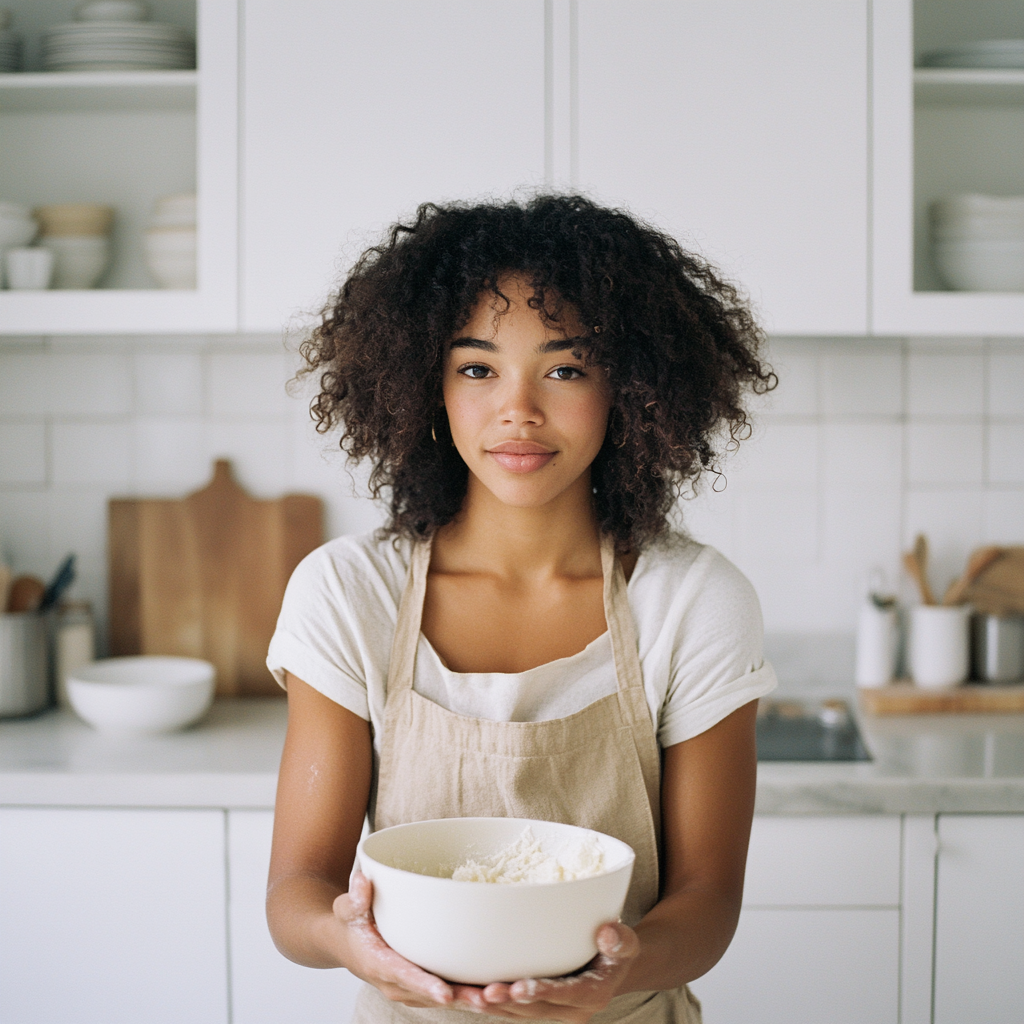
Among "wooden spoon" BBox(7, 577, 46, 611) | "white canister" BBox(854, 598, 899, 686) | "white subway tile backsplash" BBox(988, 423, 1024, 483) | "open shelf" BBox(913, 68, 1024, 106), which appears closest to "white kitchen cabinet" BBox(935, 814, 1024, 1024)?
"white canister" BBox(854, 598, 899, 686)

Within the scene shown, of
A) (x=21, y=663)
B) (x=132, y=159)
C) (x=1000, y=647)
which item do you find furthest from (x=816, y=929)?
(x=132, y=159)

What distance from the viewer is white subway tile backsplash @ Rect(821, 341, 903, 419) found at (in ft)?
6.84

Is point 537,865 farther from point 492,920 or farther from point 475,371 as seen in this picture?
point 475,371

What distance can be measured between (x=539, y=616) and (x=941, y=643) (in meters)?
1.21

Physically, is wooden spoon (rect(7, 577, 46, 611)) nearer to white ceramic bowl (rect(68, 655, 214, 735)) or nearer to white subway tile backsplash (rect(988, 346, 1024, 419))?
white ceramic bowl (rect(68, 655, 214, 735))

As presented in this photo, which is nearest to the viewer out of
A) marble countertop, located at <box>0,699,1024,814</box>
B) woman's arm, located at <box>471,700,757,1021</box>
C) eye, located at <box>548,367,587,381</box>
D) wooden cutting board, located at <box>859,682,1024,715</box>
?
woman's arm, located at <box>471,700,757,1021</box>

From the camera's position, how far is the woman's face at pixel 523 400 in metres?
0.96

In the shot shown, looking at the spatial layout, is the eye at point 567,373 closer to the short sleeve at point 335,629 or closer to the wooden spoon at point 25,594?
the short sleeve at point 335,629

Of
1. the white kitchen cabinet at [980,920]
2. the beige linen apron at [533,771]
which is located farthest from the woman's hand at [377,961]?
the white kitchen cabinet at [980,920]

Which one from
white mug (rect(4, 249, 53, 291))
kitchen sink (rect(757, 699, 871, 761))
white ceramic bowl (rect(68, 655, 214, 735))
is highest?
white mug (rect(4, 249, 53, 291))

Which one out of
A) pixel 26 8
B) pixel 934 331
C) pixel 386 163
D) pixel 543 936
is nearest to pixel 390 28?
pixel 386 163

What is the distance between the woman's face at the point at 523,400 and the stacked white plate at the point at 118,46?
4.00 feet

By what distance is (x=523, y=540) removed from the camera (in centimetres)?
111

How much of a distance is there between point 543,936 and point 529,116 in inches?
55.5
